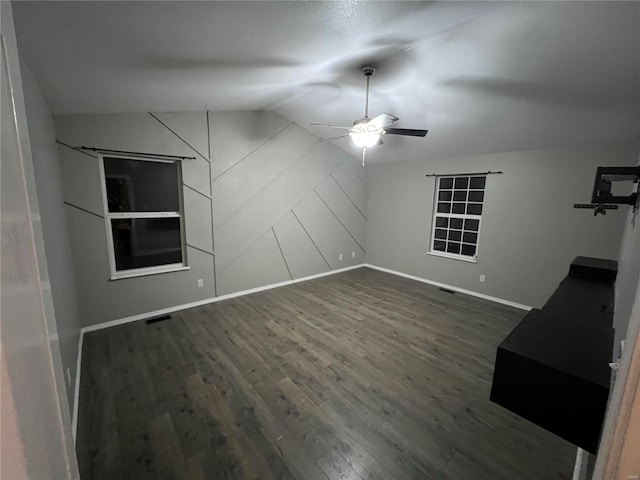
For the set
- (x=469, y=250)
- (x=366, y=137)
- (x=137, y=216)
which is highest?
(x=366, y=137)

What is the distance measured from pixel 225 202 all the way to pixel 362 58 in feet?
8.35

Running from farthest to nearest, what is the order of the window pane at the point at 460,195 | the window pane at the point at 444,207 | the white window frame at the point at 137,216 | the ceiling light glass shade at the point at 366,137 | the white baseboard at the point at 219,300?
the window pane at the point at 444,207, the window pane at the point at 460,195, the white window frame at the point at 137,216, the ceiling light glass shade at the point at 366,137, the white baseboard at the point at 219,300

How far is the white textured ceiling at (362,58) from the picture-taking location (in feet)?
4.95

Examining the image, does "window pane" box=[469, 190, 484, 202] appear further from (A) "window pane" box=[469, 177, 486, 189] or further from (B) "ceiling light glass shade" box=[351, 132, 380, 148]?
(B) "ceiling light glass shade" box=[351, 132, 380, 148]

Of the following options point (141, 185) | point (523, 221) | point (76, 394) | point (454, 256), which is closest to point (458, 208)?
point (454, 256)

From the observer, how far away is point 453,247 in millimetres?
4785

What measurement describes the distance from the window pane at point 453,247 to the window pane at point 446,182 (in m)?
1.03

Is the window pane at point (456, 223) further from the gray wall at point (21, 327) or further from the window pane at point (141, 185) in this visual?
the gray wall at point (21, 327)

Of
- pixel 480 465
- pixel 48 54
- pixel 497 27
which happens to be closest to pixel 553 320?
pixel 480 465

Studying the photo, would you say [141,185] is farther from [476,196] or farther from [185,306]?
[476,196]

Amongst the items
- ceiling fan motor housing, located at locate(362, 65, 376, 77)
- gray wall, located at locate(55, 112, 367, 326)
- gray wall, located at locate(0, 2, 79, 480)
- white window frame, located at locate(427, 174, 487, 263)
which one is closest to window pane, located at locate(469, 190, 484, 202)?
white window frame, located at locate(427, 174, 487, 263)

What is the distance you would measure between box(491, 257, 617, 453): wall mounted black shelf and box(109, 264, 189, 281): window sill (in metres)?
3.62

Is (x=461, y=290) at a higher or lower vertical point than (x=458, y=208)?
lower

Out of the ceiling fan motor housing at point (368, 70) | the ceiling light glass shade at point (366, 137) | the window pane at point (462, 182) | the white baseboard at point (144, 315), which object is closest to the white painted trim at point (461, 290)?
the white baseboard at point (144, 315)
